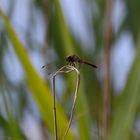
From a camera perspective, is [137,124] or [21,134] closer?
[21,134]

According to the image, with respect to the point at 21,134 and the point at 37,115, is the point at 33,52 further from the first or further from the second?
the point at 21,134

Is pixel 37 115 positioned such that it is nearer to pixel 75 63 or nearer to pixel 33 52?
pixel 33 52

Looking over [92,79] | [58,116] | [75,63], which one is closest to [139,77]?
[58,116]

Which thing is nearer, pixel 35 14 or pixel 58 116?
pixel 58 116

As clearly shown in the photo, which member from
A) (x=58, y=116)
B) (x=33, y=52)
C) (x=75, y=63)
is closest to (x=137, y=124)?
(x=33, y=52)

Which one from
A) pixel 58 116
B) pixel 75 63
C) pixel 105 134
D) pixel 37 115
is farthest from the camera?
pixel 37 115

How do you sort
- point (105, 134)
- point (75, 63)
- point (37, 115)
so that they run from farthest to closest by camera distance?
point (37, 115)
point (105, 134)
point (75, 63)

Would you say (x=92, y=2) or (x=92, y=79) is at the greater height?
(x=92, y=2)

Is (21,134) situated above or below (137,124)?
above

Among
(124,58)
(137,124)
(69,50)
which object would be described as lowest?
(137,124)
